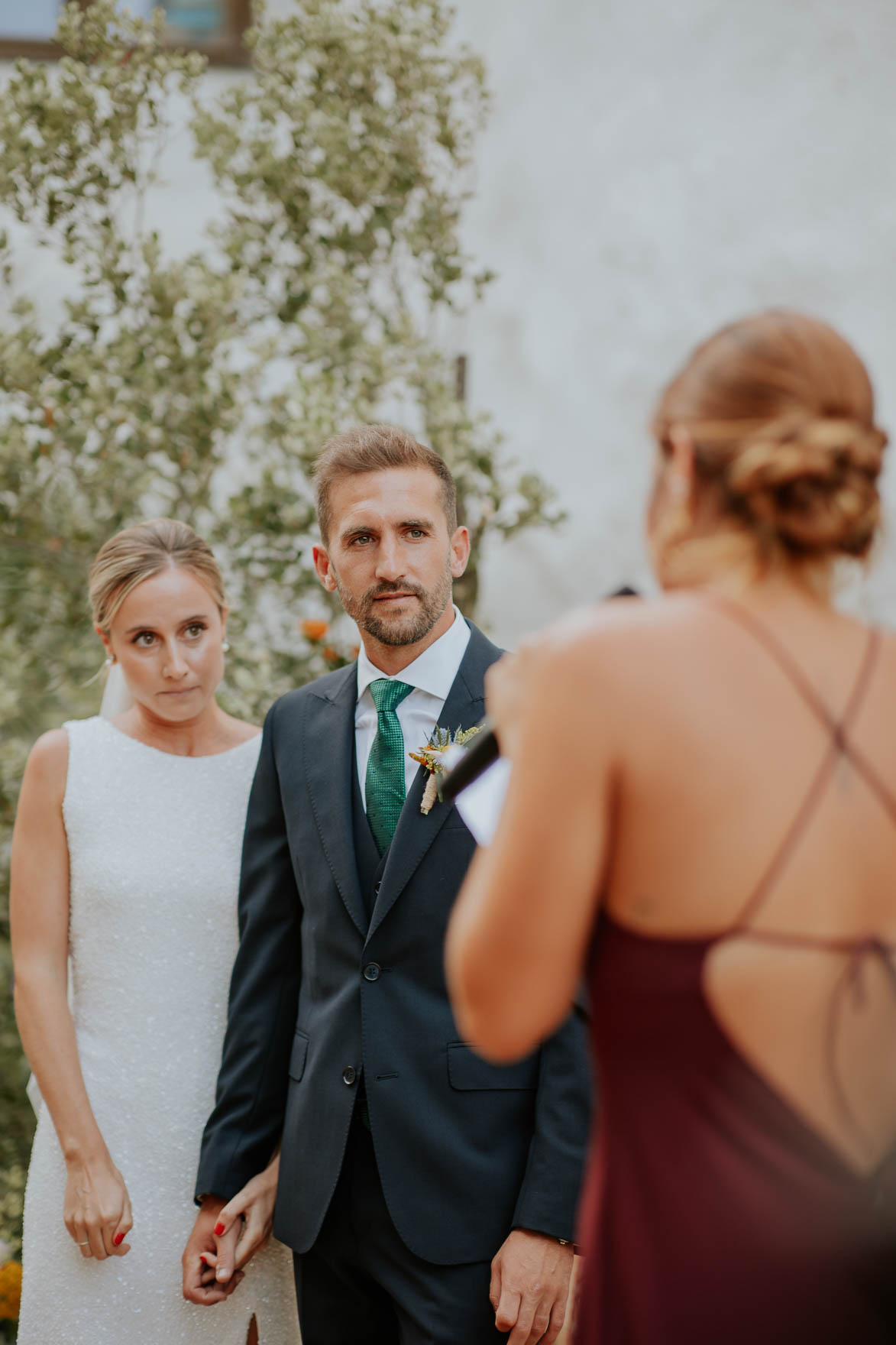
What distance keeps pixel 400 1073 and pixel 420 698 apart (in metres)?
0.67

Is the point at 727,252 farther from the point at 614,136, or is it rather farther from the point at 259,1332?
the point at 259,1332

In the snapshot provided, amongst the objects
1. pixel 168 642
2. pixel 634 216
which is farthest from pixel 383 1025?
pixel 634 216

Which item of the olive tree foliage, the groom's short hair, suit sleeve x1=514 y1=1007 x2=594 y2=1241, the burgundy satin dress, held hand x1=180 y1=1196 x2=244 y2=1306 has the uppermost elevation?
the olive tree foliage

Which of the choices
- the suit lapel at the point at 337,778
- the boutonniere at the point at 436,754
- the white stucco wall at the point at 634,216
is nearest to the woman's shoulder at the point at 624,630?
the boutonniere at the point at 436,754

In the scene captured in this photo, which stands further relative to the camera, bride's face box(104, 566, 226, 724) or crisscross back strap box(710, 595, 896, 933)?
bride's face box(104, 566, 226, 724)

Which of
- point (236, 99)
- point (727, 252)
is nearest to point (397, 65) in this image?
point (236, 99)

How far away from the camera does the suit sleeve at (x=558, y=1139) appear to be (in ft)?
6.38

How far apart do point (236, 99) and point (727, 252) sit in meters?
1.81

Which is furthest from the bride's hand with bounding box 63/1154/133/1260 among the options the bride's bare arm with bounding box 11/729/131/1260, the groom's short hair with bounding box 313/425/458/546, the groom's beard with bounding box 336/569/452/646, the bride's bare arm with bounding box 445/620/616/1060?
the bride's bare arm with bounding box 445/620/616/1060

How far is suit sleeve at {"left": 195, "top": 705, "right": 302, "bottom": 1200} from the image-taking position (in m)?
2.29

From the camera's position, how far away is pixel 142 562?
101 inches

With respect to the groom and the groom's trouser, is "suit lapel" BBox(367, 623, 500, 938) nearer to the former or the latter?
the groom

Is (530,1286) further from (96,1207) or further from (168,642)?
(168,642)

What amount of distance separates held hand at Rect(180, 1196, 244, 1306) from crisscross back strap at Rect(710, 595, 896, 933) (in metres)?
1.61
